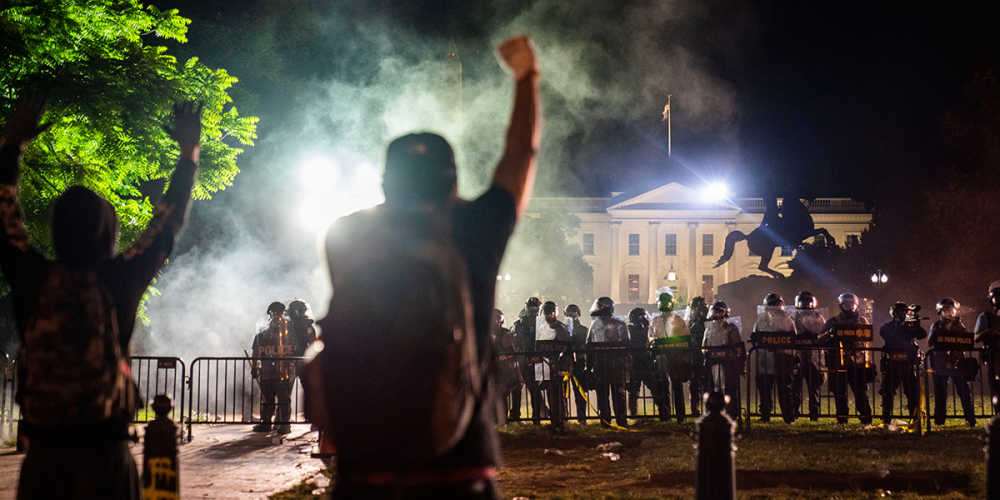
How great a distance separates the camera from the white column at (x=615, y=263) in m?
63.5

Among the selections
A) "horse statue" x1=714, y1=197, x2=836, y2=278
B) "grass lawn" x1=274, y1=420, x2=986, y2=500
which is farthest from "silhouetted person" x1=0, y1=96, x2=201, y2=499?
"horse statue" x1=714, y1=197, x2=836, y2=278

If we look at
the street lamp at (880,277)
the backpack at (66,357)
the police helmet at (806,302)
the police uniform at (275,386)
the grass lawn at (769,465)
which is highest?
the street lamp at (880,277)

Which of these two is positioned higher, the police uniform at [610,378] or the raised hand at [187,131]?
the raised hand at [187,131]

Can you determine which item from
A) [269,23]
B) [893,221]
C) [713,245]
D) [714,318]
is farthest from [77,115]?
[713,245]

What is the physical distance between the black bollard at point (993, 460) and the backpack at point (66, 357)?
14.2ft

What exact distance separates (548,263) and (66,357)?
51663 mm

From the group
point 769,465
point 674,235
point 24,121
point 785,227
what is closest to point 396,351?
point 24,121

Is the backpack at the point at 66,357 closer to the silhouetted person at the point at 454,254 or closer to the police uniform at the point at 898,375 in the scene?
the silhouetted person at the point at 454,254

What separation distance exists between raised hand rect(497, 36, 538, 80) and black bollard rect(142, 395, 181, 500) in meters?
2.85

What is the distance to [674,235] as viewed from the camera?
62.5 meters

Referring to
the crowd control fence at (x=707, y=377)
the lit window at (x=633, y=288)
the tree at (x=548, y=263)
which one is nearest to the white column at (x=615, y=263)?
the lit window at (x=633, y=288)

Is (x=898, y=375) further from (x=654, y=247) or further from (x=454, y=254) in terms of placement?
(x=654, y=247)

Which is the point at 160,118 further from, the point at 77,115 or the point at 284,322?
the point at 284,322

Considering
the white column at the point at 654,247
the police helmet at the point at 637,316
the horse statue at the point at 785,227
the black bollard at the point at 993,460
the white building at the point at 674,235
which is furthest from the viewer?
the white column at the point at 654,247
